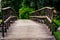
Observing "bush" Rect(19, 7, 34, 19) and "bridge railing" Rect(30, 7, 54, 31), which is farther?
"bush" Rect(19, 7, 34, 19)

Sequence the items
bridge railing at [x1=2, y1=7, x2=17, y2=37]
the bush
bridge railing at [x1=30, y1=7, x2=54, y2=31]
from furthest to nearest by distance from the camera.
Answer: the bush < bridge railing at [x1=30, y1=7, x2=54, y2=31] < bridge railing at [x1=2, y1=7, x2=17, y2=37]

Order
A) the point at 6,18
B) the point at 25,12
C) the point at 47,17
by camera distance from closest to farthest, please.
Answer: the point at 47,17, the point at 6,18, the point at 25,12

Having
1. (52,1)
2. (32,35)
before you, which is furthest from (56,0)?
(32,35)

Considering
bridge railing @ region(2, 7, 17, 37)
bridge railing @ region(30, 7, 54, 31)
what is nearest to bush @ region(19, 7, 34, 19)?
bridge railing @ region(30, 7, 54, 31)

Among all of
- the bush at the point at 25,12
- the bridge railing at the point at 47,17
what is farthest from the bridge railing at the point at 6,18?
the bush at the point at 25,12

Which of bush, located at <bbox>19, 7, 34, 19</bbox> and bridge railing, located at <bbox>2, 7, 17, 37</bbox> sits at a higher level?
bridge railing, located at <bbox>2, 7, 17, 37</bbox>

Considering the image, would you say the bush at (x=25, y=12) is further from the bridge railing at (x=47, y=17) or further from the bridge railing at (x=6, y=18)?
the bridge railing at (x=6, y=18)

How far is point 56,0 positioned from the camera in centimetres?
1850

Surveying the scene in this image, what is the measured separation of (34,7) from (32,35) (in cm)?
1449

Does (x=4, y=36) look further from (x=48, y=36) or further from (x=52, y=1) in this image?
(x=52, y=1)

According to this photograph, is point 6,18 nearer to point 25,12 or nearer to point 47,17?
point 47,17

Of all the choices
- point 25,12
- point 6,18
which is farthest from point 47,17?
point 25,12

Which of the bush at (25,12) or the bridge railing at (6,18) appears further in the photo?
the bush at (25,12)

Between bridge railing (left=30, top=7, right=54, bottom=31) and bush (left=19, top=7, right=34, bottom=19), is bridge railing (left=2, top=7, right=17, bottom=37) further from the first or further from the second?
bush (left=19, top=7, right=34, bottom=19)
